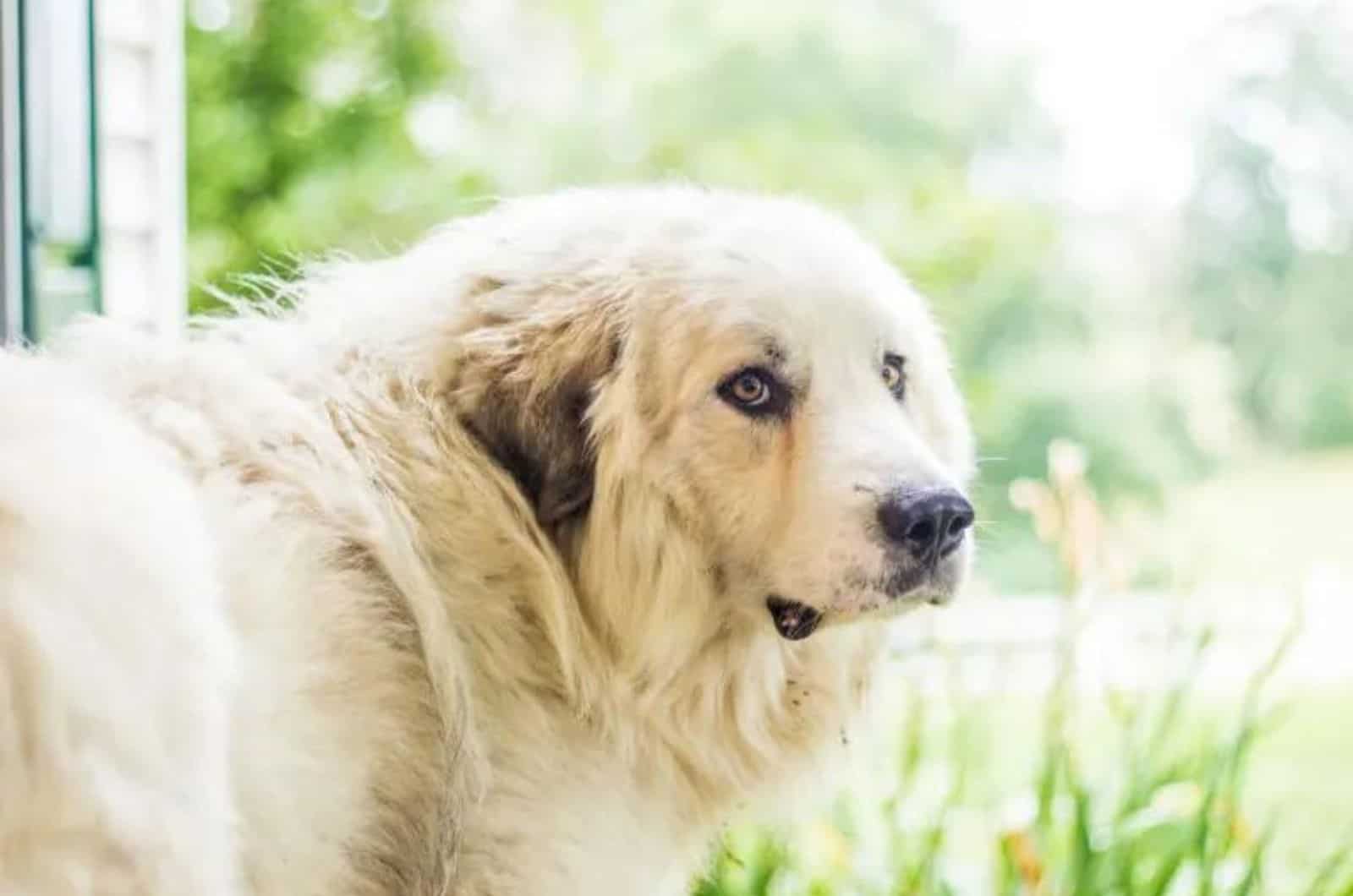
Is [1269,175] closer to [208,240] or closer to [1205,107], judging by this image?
[1205,107]

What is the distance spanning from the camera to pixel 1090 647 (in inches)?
76.8

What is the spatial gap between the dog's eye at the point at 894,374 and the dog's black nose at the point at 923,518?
165mm

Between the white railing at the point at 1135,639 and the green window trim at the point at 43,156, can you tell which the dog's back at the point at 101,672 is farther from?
the green window trim at the point at 43,156

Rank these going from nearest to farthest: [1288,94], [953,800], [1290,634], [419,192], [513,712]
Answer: [513,712] < [1290,634] < [953,800] < [1288,94] < [419,192]

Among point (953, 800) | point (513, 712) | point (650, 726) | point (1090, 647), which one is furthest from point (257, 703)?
point (1090, 647)

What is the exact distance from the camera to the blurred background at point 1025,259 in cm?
180

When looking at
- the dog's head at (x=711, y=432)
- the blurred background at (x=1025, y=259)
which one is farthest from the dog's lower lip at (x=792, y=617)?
the blurred background at (x=1025, y=259)

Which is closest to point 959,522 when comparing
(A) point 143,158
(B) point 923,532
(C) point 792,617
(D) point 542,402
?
(B) point 923,532

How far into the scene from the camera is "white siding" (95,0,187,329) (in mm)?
2248

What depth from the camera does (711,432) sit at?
126cm

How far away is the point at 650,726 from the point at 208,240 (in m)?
2.05

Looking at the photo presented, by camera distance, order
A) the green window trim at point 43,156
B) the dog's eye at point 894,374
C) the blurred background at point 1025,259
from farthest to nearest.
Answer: the green window trim at point 43,156 → the blurred background at point 1025,259 → the dog's eye at point 894,374

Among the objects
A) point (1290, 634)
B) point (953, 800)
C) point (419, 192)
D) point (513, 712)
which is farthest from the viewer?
point (419, 192)

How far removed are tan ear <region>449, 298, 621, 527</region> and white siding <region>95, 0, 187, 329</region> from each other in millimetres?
1106
